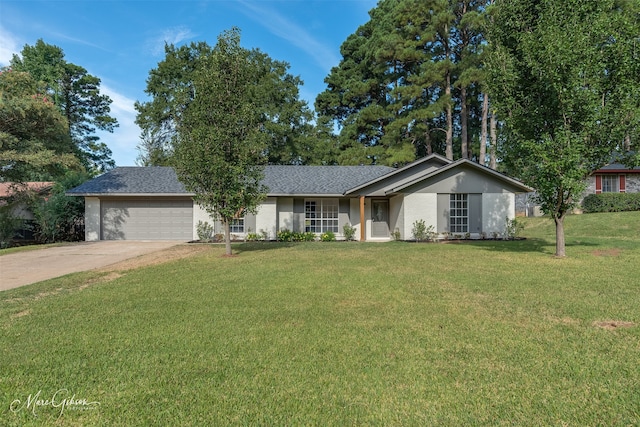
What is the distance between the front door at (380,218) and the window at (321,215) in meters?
2.09

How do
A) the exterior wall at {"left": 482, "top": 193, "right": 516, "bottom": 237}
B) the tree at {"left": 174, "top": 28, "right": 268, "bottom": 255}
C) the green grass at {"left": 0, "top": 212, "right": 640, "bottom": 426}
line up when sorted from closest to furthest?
the green grass at {"left": 0, "top": 212, "right": 640, "bottom": 426}, the tree at {"left": 174, "top": 28, "right": 268, "bottom": 255}, the exterior wall at {"left": 482, "top": 193, "right": 516, "bottom": 237}

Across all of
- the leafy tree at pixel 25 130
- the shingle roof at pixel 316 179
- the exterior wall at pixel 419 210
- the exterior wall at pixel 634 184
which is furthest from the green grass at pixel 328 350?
the exterior wall at pixel 634 184

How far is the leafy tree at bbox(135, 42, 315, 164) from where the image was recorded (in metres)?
31.2

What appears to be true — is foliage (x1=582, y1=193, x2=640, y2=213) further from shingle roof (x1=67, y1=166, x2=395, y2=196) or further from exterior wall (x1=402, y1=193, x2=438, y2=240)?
shingle roof (x1=67, y1=166, x2=395, y2=196)

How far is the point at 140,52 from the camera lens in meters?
16.5

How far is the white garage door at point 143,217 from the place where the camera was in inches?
749

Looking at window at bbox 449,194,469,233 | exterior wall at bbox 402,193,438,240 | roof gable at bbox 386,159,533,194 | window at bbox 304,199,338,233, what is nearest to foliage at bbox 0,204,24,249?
window at bbox 304,199,338,233

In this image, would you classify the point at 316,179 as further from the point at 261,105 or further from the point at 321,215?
the point at 261,105

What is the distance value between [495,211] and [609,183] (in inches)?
558

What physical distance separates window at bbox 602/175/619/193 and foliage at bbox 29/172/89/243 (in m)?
34.4

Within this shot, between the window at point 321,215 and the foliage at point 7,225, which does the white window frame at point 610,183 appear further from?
the foliage at point 7,225

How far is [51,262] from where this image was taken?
443 inches

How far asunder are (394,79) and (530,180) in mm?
24945

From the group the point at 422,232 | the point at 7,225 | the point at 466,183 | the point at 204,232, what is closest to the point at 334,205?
the point at 422,232
